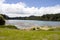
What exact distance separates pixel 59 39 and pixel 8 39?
762 cm

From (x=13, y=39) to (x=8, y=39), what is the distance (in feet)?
2.39

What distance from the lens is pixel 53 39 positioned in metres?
24.1

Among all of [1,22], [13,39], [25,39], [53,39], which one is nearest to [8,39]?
[13,39]

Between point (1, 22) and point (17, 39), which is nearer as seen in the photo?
point (17, 39)

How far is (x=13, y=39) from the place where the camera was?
23469 mm

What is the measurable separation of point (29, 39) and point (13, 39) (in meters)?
2.42

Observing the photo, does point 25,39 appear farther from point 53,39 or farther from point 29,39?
point 53,39

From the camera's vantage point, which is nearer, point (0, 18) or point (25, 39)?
point (25, 39)

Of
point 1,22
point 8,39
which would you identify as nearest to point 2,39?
point 8,39

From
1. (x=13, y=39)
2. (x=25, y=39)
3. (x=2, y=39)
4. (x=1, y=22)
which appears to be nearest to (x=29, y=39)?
(x=25, y=39)

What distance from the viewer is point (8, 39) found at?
76.7 feet

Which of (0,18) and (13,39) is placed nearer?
(13,39)

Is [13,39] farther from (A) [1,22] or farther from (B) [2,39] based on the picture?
(A) [1,22]

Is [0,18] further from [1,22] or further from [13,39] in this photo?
[13,39]
